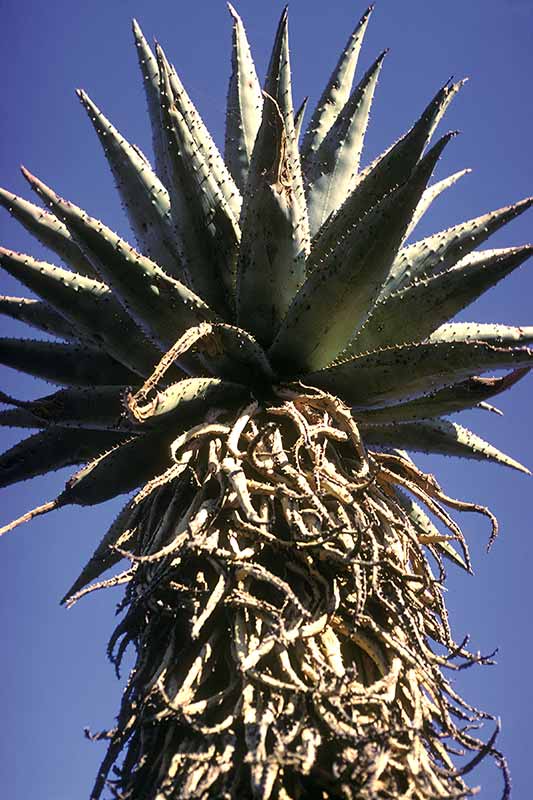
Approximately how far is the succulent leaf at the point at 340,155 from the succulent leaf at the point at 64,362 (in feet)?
3.54

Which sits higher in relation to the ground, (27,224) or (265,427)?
(27,224)

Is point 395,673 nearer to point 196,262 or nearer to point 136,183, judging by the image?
point 196,262

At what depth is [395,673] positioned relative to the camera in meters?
2.45

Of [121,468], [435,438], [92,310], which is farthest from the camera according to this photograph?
[435,438]

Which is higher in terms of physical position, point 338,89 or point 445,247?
point 338,89

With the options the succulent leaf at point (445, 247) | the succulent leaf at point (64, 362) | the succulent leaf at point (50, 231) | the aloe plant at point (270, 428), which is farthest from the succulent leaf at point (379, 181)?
the succulent leaf at point (50, 231)

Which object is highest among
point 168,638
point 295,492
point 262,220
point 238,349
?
point 262,220

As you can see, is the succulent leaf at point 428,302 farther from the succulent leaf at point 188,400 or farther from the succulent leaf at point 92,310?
the succulent leaf at point 92,310

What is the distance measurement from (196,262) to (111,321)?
0.38m

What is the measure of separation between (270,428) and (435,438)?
0.82m

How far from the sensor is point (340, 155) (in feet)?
12.9

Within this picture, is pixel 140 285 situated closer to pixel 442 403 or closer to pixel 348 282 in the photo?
pixel 348 282

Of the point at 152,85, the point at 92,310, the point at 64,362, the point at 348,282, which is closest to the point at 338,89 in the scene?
the point at 152,85

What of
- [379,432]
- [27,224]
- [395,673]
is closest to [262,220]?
[379,432]
